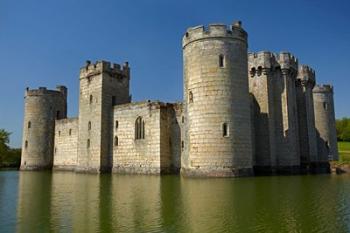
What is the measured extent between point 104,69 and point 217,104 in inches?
589

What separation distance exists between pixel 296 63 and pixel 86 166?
21.7 meters

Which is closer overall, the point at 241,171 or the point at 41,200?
the point at 41,200

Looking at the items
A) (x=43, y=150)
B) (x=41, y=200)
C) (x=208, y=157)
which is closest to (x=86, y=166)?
(x=43, y=150)

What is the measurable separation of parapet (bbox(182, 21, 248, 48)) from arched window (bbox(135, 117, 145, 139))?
9.12m

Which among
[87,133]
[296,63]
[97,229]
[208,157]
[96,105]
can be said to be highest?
[296,63]

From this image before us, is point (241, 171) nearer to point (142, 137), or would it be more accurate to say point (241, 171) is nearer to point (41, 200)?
point (142, 137)

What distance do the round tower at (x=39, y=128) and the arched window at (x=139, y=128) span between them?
17.2 metres

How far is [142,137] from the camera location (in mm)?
31766

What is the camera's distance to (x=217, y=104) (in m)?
24.1

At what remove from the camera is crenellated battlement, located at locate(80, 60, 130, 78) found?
116 feet

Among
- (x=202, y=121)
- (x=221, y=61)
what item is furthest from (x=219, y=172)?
(x=221, y=61)

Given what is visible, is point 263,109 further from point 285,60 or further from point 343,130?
point 343,130

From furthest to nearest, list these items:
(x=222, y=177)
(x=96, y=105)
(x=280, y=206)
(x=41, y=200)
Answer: (x=96, y=105) → (x=222, y=177) → (x=41, y=200) → (x=280, y=206)

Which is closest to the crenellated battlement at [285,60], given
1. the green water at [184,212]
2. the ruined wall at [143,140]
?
the ruined wall at [143,140]
